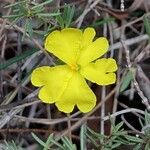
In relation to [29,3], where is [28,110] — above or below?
below

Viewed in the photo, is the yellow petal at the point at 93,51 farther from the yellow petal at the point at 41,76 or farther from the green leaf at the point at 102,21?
the green leaf at the point at 102,21

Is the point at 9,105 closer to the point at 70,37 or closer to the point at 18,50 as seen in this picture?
the point at 18,50

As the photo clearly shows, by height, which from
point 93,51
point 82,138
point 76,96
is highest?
point 93,51

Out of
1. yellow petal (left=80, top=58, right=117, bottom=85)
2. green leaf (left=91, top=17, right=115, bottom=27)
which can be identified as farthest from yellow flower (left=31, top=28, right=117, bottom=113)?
green leaf (left=91, top=17, right=115, bottom=27)

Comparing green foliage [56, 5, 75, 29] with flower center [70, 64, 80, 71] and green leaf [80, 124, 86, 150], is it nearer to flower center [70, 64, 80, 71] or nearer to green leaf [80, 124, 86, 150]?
flower center [70, 64, 80, 71]

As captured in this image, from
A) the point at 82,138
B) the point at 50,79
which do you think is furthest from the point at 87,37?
the point at 82,138

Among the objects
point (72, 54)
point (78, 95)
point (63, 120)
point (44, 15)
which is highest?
point (44, 15)

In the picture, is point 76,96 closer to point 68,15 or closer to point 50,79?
point 50,79

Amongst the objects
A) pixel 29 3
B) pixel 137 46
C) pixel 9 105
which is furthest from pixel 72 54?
Answer: pixel 137 46
